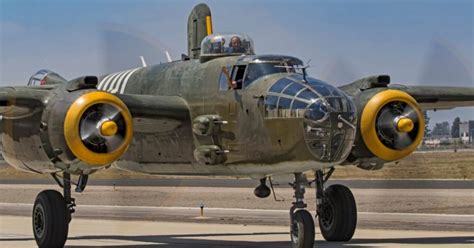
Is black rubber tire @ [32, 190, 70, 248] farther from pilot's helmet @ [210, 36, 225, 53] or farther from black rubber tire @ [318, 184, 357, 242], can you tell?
black rubber tire @ [318, 184, 357, 242]

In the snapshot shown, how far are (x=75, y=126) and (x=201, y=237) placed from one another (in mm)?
6768

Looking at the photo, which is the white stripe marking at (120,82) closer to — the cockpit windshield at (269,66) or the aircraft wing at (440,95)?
the cockpit windshield at (269,66)

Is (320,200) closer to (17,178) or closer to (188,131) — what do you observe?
(188,131)

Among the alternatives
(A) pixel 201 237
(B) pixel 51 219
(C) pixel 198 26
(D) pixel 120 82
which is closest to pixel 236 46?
(C) pixel 198 26

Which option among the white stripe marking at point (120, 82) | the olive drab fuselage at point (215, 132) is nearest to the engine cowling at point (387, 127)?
the olive drab fuselage at point (215, 132)

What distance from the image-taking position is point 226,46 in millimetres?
19266

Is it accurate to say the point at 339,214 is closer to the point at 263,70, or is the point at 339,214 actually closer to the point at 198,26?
the point at 263,70

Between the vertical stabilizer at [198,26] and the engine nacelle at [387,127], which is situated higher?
the vertical stabilizer at [198,26]

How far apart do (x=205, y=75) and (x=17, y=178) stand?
163ft

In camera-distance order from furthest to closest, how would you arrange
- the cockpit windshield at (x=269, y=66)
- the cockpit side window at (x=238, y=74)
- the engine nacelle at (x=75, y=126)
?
the cockpit side window at (x=238, y=74) → the cockpit windshield at (x=269, y=66) → the engine nacelle at (x=75, y=126)

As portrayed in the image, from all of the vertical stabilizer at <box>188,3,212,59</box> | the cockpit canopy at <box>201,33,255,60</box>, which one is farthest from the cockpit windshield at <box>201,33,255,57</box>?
the vertical stabilizer at <box>188,3,212,59</box>

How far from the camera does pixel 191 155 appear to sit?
61.7 feet

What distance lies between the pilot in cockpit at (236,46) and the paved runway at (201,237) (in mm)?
4068

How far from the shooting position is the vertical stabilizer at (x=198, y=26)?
2201 cm
